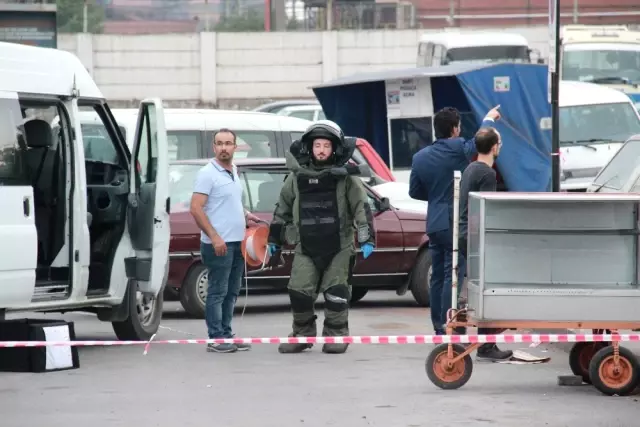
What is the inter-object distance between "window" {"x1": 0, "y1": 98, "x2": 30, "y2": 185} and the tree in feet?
113

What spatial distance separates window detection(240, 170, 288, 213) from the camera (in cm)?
1584

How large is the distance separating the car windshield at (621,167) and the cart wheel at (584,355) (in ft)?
15.0

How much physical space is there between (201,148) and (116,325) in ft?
25.2

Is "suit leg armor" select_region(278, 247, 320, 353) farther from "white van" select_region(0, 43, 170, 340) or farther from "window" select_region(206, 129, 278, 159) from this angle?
"window" select_region(206, 129, 278, 159)

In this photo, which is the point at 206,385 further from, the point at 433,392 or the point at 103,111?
the point at 103,111

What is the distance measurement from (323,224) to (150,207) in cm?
150

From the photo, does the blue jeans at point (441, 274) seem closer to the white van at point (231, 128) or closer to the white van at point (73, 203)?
the white van at point (73, 203)

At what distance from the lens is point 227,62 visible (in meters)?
44.7

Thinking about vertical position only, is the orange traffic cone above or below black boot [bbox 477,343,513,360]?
above

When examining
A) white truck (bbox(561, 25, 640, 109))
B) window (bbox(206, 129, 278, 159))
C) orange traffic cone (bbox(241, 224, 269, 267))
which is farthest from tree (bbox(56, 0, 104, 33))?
orange traffic cone (bbox(241, 224, 269, 267))

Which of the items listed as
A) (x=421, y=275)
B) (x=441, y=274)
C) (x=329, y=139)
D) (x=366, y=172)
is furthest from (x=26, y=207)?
(x=366, y=172)

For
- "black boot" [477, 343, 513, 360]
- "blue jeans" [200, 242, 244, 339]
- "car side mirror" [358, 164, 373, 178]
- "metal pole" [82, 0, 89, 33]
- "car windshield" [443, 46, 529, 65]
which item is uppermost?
"metal pole" [82, 0, 89, 33]

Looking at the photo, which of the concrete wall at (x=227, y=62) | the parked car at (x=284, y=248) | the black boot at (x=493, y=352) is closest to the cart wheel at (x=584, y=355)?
the black boot at (x=493, y=352)

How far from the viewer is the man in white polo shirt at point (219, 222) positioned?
12.7 m
